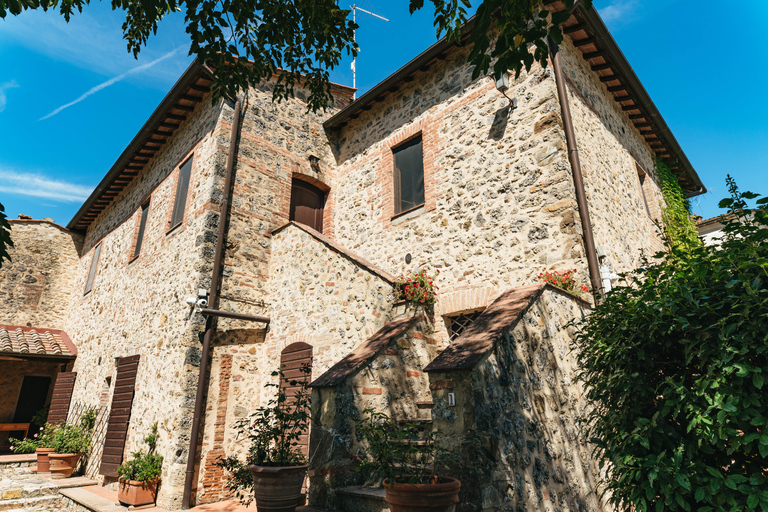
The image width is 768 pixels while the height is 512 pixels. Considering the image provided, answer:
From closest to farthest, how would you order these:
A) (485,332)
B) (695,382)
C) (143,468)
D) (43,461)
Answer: (695,382), (485,332), (143,468), (43,461)

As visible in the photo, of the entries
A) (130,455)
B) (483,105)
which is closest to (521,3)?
(483,105)

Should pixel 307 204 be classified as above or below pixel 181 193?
below

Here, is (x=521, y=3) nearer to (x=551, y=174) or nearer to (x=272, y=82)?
(x=551, y=174)

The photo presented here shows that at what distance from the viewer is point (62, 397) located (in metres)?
11.9

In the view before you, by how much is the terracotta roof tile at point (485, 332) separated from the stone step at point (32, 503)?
8106mm

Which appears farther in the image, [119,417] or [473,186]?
[119,417]

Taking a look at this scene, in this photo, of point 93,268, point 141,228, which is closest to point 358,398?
point 141,228

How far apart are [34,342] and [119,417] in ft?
22.7

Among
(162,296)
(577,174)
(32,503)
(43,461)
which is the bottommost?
(32,503)

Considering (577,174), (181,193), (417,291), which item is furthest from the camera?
(181,193)

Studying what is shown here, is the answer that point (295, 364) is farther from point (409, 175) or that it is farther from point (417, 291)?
point (409, 175)

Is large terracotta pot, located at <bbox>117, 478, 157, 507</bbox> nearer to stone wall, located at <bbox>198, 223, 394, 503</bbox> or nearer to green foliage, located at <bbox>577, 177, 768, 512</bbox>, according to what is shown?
stone wall, located at <bbox>198, 223, 394, 503</bbox>

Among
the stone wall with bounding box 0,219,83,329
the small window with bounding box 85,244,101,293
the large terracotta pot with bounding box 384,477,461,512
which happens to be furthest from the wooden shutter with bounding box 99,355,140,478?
the stone wall with bounding box 0,219,83,329

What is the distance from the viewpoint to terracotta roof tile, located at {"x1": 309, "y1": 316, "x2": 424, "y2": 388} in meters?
4.74
